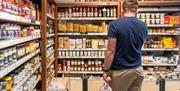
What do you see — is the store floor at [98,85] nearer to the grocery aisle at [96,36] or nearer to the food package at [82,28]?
the grocery aisle at [96,36]

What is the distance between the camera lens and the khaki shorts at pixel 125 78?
330 cm

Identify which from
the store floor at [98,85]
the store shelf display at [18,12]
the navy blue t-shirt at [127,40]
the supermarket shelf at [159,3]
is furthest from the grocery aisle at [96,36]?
the navy blue t-shirt at [127,40]

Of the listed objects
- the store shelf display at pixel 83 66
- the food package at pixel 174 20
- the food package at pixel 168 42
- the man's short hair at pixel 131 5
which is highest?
the man's short hair at pixel 131 5

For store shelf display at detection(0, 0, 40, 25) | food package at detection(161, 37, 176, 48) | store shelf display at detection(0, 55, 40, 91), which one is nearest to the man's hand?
store shelf display at detection(0, 55, 40, 91)

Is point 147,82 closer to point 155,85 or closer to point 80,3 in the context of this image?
point 155,85

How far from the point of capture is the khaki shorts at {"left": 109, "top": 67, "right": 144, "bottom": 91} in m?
3.30

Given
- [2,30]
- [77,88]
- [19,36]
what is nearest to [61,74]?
[77,88]

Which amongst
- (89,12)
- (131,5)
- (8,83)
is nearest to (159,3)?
(89,12)

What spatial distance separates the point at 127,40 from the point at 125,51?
145mm

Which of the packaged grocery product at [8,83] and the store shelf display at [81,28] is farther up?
the store shelf display at [81,28]

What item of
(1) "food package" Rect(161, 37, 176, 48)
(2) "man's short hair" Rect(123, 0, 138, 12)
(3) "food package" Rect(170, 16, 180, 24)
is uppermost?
(2) "man's short hair" Rect(123, 0, 138, 12)

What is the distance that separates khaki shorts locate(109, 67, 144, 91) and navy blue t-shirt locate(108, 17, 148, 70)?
63mm

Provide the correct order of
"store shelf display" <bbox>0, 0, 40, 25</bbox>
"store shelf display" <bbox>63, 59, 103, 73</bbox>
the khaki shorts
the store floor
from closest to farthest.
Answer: "store shelf display" <bbox>0, 0, 40, 25</bbox>, the khaki shorts, the store floor, "store shelf display" <bbox>63, 59, 103, 73</bbox>

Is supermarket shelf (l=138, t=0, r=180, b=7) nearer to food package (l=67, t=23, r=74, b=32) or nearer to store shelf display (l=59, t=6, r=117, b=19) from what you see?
store shelf display (l=59, t=6, r=117, b=19)
